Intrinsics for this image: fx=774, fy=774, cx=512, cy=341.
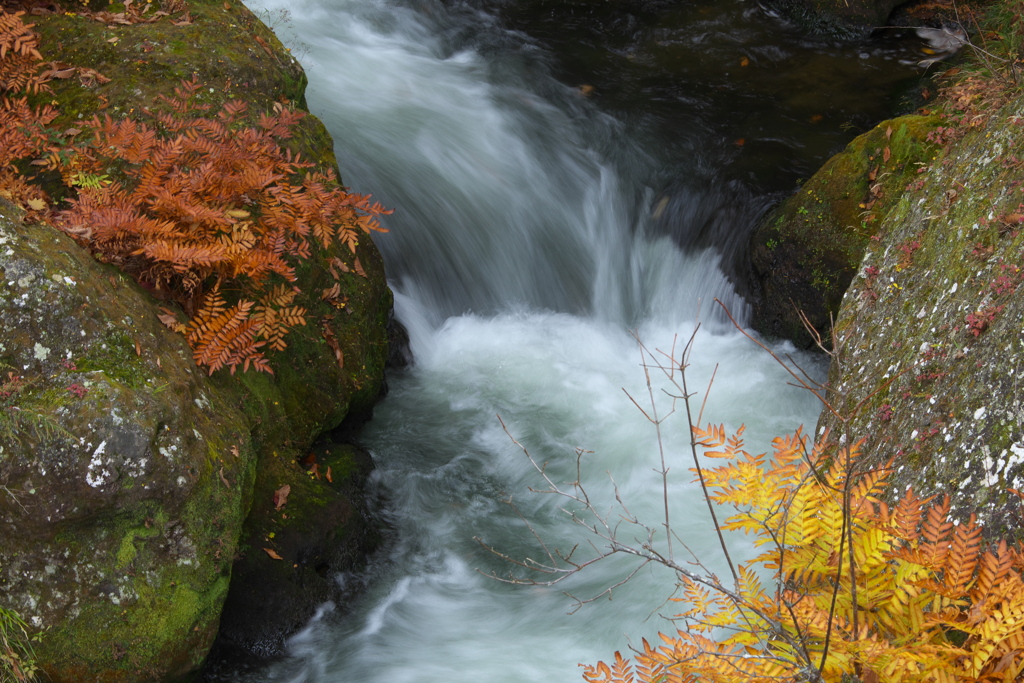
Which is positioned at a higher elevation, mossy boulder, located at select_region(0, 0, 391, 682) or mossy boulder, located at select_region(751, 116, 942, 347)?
mossy boulder, located at select_region(751, 116, 942, 347)

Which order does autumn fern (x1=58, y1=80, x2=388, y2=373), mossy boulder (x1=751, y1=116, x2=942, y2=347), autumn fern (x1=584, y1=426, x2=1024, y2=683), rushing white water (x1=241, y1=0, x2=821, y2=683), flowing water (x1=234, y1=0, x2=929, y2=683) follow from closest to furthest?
1. autumn fern (x1=584, y1=426, x2=1024, y2=683)
2. autumn fern (x1=58, y1=80, x2=388, y2=373)
3. rushing white water (x1=241, y1=0, x2=821, y2=683)
4. flowing water (x1=234, y1=0, x2=929, y2=683)
5. mossy boulder (x1=751, y1=116, x2=942, y2=347)

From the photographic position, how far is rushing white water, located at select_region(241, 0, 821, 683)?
4.99m

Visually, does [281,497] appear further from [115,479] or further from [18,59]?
[18,59]

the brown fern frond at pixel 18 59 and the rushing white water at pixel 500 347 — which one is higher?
the brown fern frond at pixel 18 59

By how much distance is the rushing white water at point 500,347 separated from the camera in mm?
4992

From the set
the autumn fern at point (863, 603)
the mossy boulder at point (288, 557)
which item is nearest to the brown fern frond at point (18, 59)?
the mossy boulder at point (288, 557)

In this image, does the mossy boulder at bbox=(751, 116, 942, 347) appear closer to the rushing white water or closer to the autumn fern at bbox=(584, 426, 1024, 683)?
the rushing white water

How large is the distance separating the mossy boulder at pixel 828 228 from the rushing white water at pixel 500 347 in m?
0.51

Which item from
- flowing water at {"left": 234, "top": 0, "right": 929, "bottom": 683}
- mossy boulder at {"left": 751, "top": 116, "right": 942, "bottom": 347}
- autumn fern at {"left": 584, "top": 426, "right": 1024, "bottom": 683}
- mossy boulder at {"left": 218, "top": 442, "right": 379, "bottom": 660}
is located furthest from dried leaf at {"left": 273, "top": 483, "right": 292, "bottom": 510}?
mossy boulder at {"left": 751, "top": 116, "right": 942, "bottom": 347}

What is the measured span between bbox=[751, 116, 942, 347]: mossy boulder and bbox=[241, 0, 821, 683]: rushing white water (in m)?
0.51

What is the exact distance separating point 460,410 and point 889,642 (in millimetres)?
4126

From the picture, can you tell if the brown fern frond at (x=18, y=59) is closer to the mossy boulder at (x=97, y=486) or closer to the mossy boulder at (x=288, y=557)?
the mossy boulder at (x=97, y=486)

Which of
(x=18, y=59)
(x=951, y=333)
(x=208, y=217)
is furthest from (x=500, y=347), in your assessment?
(x=18, y=59)

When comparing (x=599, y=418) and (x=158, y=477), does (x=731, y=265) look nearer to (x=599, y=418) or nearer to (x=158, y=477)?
(x=599, y=418)
